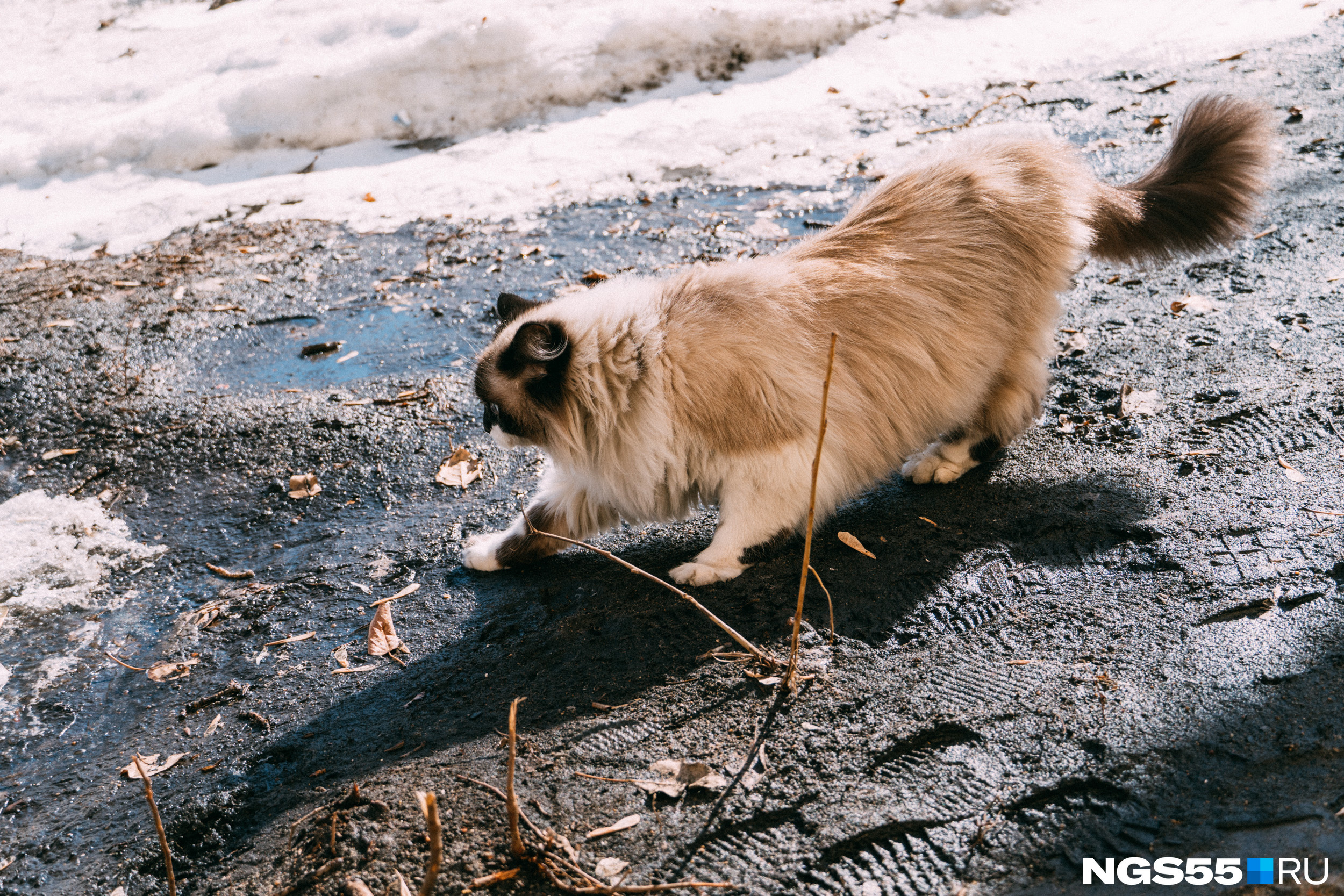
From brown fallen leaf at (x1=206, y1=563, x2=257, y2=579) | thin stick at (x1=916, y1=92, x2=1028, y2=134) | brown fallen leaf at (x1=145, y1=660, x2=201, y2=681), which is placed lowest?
brown fallen leaf at (x1=145, y1=660, x2=201, y2=681)

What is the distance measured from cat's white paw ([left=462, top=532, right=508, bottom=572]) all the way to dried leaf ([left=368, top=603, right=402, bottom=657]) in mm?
377

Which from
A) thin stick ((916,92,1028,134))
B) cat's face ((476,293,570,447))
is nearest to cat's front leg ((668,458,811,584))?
cat's face ((476,293,570,447))

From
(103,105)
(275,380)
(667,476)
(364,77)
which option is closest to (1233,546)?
(667,476)

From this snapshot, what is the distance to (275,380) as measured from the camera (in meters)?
5.09

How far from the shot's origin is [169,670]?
3318 millimetres

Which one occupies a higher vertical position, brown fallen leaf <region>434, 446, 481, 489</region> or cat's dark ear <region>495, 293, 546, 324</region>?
cat's dark ear <region>495, 293, 546, 324</region>

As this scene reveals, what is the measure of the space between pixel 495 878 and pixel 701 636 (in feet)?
3.62

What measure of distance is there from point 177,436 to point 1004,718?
4258 millimetres

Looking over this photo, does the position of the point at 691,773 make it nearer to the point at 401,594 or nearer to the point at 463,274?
the point at 401,594

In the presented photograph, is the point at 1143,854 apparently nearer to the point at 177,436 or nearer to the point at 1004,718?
the point at 1004,718

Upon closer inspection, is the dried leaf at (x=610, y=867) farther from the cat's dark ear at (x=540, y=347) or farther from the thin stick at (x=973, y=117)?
the thin stick at (x=973, y=117)

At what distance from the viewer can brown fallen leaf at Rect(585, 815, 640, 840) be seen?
2348 mm

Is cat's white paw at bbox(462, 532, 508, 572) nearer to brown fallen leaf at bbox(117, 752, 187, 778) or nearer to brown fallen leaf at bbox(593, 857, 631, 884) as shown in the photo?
brown fallen leaf at bbox(117, 752, 187, 778)

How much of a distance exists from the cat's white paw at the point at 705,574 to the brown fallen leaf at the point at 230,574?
1.90 meters
